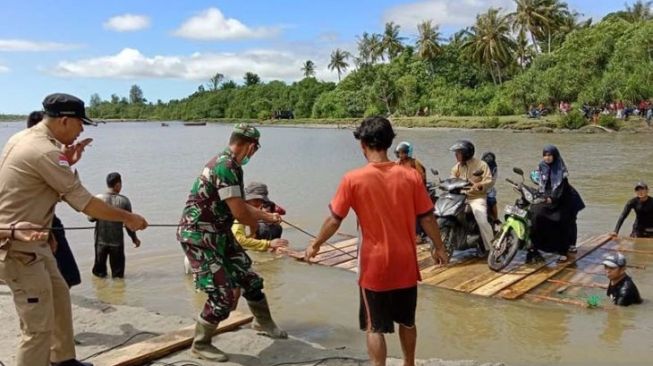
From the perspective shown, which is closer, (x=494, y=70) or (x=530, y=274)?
(x=530, y=274)

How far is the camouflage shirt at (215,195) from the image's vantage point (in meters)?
4.12

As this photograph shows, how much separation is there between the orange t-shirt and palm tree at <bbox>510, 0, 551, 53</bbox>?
2486 inches

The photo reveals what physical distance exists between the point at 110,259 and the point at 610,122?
38.7 m

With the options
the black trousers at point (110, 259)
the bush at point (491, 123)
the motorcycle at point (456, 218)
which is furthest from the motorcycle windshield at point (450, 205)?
the bush at point (491, 123)

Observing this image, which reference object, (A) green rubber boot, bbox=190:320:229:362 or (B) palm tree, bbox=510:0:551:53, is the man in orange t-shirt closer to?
(A) green rubber boot, bbox=190:320:229:362

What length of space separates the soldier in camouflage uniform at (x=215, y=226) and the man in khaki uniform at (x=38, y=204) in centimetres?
61

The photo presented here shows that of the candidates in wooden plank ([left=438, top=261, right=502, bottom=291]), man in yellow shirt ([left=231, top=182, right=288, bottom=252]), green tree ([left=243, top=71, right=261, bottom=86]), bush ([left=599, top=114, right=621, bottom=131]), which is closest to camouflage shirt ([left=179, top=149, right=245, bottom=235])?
man in yellow shirt ([left=231, top=182, right=288, bottom=252])

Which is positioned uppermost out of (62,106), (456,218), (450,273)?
(62,106)

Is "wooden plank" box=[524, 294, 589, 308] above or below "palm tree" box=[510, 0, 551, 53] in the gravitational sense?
below

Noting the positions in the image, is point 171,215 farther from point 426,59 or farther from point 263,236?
point 426,59

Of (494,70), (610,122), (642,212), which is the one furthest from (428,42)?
(642,212)

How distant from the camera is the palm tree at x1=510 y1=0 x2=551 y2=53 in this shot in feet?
200

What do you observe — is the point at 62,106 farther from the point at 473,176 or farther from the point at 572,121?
the point at 572,121

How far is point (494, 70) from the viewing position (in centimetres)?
6619
